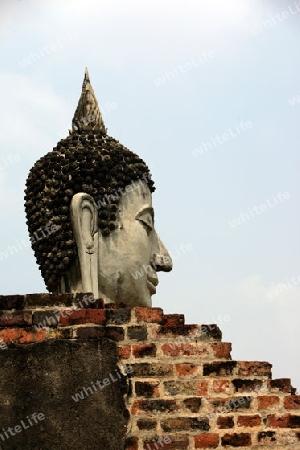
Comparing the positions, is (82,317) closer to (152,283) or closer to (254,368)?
(254,368)

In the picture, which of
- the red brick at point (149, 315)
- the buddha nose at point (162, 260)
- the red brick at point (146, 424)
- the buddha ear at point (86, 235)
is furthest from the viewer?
the buddha nose at point (162, 260)

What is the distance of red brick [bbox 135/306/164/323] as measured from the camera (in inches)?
261

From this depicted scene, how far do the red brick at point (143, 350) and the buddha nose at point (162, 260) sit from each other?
168cm

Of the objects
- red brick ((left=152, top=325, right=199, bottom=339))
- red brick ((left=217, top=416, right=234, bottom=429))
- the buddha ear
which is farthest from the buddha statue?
red brick ((left=217, top=416, right=234, bottom=429))

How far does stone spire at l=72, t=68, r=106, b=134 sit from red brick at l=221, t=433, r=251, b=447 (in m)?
3.26

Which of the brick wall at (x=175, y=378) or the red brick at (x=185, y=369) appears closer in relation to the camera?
the brick wall at (x=175, y=378)

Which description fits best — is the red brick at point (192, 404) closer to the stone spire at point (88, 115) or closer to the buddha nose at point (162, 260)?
the buddha nose at point (162, 260)

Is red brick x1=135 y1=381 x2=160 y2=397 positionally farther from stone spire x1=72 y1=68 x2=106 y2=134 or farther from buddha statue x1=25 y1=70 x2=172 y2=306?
stone spire x1=72 y1=68 x2=106 y2=134

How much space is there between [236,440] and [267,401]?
1.13 ft

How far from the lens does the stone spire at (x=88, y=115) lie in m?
8.69

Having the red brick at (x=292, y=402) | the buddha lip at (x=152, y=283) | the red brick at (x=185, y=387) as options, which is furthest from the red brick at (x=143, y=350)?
the buddha lip at (x=152, y=283)

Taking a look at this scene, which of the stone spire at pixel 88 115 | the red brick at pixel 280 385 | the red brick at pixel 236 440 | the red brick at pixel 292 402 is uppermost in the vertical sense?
the stone spire at pixel 88 115

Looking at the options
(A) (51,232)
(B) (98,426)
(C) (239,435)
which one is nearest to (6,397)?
(B) (98,426)

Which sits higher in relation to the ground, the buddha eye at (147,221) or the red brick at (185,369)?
the buddha eye at (147,221)
